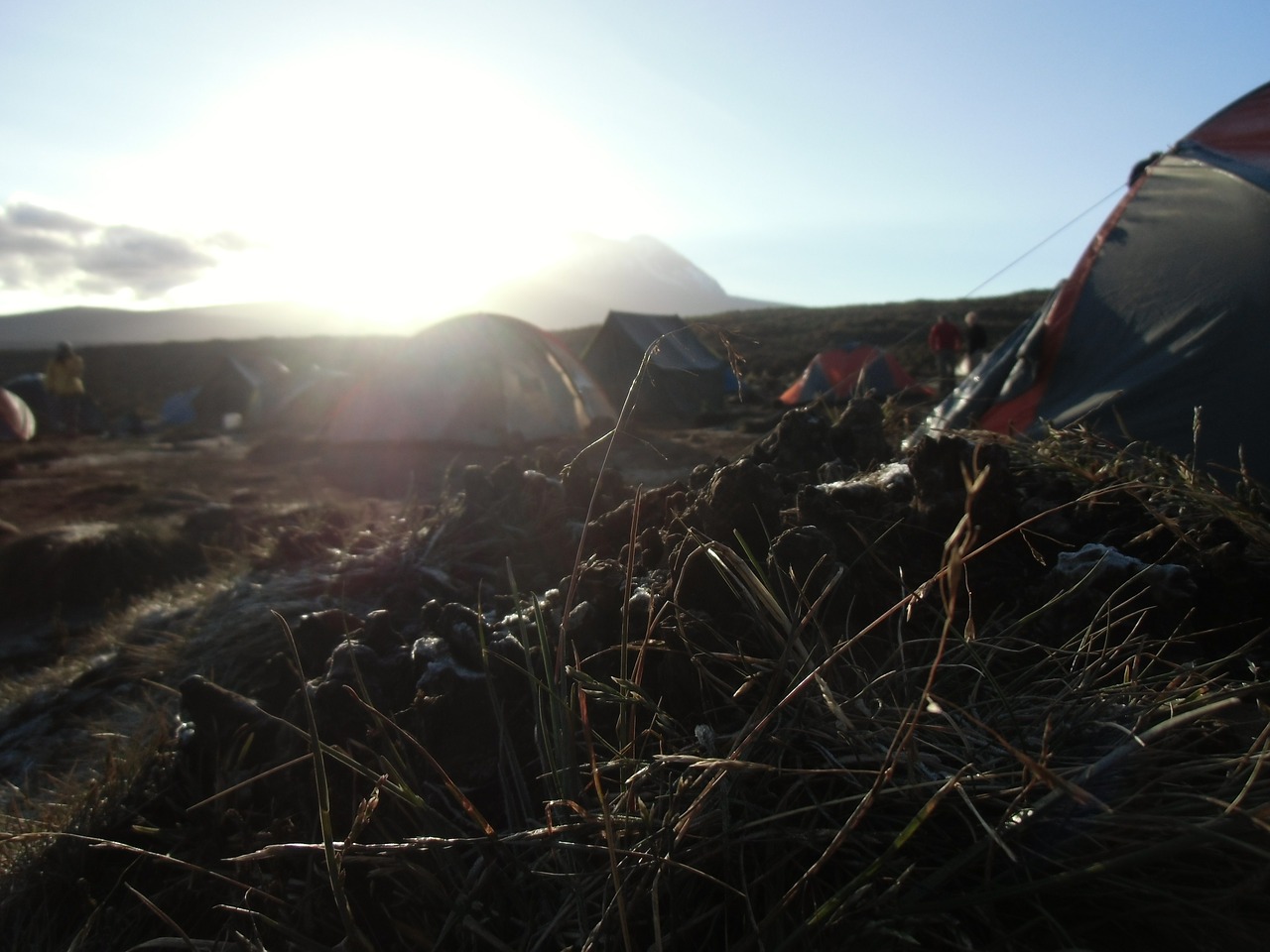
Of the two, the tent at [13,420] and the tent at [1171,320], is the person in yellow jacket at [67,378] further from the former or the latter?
the tent at [1171,320]

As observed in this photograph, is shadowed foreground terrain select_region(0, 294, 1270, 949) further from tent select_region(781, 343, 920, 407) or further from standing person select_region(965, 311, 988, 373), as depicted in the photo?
tent select_region(781, 343, 920, 407)

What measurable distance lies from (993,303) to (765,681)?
143 feet

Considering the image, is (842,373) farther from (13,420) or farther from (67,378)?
(13,420)

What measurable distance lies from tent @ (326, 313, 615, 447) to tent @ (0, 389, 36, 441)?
22.0ft

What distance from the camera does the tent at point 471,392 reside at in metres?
12.5

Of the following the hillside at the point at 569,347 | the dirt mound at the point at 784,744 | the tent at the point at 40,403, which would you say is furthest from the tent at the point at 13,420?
the dirt mound at the point at 784,744

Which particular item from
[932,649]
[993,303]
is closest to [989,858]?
[932,649]

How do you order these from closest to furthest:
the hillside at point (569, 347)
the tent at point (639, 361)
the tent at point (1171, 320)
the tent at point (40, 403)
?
the tent at point (1171, 320)
the tent at point (639, 361)
the tent at point (40, 403)
the hillside at point (569, 347)

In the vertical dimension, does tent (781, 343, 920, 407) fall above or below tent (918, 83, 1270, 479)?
below

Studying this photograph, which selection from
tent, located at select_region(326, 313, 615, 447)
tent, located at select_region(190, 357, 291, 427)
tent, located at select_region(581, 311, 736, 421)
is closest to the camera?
tent, located at select_region(326, 313, 615, 447)

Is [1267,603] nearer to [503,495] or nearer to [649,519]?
[649,519]

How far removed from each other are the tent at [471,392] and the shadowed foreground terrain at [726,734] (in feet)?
29.2

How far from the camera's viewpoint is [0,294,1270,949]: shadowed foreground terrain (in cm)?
120

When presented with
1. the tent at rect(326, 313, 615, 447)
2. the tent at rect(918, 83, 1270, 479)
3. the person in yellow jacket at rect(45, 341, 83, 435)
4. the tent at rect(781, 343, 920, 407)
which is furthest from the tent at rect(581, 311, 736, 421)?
the tent at rect(918, 83, 1270, 479)
